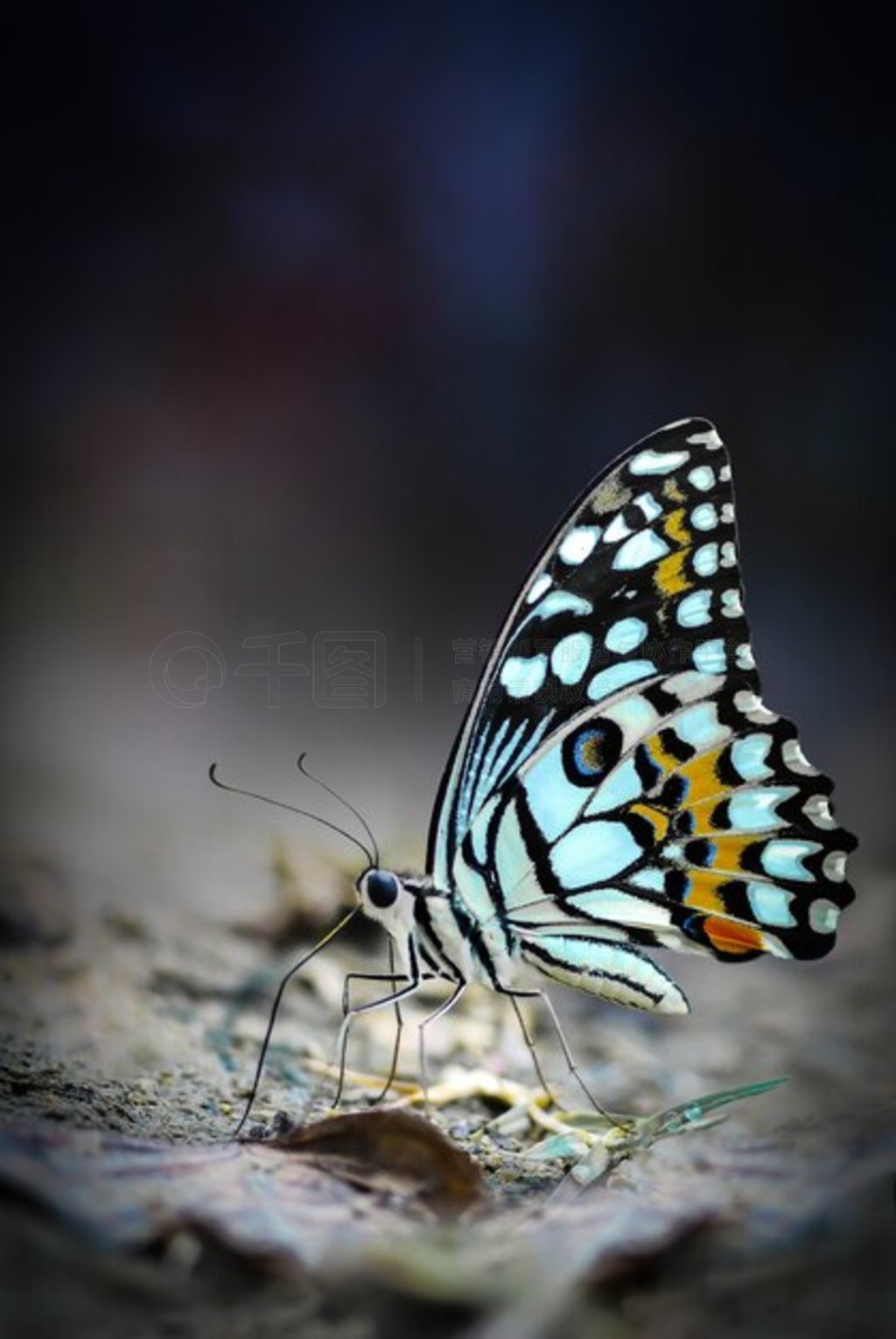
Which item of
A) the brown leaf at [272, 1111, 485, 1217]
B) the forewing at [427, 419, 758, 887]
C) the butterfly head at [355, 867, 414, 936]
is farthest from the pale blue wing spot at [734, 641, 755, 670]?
the brown leaf at [272, 1111, 485, 1217]

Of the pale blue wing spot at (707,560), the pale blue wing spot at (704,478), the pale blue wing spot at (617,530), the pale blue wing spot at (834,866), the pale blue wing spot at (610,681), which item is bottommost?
the pale blue wing spot at (834,866)

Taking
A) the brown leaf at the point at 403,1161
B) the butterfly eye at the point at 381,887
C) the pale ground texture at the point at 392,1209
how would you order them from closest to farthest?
the pale ground texture at the point at 392,1209, the brown leaf at the point at 403,1161, the butterfly eye at the point at 381,887

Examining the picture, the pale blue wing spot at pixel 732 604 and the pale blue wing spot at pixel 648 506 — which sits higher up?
the pale blue wing spot at pixel 648 506

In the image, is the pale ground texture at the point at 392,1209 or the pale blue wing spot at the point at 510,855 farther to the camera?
the pale blue wing spot at the point at 510,855

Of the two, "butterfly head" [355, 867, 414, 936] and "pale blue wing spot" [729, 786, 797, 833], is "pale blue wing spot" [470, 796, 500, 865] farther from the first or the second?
"pale blue wing spot" [729, 786, 797, 833]

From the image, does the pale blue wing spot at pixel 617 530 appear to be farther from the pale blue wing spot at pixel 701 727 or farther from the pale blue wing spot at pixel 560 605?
the pale blue wing spot at pixel 701 727

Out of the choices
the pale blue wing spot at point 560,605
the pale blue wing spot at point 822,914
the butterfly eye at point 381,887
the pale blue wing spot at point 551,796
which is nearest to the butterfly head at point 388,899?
the butterfly eye at point 381,887

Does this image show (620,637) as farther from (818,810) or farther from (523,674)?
(818,810)
